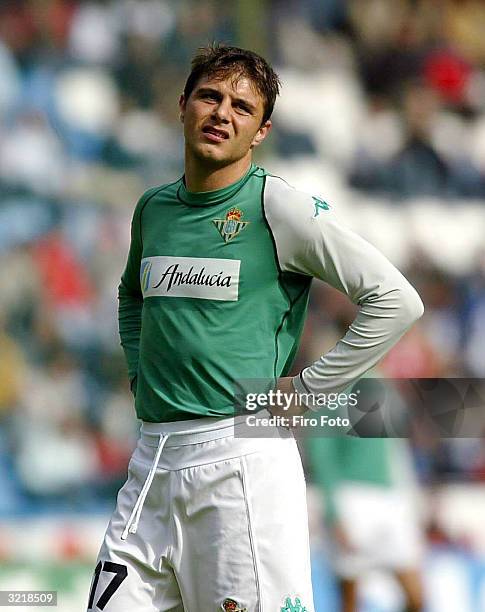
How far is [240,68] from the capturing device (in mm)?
2896

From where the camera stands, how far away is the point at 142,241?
10.1 feet

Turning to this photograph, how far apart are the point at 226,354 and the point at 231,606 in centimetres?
58

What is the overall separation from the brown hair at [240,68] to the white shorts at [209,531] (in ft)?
2.73

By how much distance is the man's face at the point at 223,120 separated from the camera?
9.35 feet

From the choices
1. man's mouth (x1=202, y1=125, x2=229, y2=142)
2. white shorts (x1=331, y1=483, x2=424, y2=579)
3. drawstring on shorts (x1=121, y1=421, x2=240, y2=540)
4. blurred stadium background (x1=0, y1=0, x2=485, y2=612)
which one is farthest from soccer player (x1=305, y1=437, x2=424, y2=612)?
man's mouth (x1=202, y1=125, x2=229, y2=142)

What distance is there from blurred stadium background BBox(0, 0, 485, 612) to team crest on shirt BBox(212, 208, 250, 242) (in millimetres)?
2946

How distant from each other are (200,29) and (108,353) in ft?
6.39

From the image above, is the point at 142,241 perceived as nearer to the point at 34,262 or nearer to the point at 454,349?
the point at 34,262

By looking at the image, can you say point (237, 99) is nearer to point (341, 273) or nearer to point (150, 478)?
point (341, 273)

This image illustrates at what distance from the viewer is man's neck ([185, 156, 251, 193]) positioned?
2879mm

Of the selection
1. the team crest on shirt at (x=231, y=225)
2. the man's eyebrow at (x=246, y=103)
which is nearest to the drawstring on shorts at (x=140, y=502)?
the team crest on shirt at (x=231, y=225)

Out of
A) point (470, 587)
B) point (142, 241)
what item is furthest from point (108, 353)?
point (142, 241)

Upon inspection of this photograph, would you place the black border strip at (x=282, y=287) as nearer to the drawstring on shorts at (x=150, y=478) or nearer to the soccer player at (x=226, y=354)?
the soccer player at (x=226, y=354)

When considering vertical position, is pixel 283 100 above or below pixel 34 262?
above
